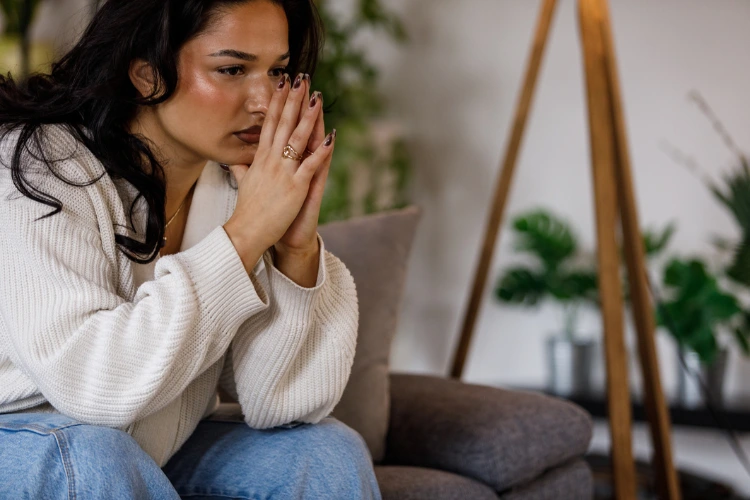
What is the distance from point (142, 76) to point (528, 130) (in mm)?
2001

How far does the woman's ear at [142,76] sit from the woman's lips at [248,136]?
0.43ft

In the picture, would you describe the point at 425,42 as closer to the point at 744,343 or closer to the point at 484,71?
the point at 484,71

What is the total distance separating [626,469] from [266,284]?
3.59 feet

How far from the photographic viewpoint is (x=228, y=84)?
1.25 m

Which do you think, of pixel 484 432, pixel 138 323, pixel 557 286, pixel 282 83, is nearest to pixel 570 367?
pixel 557 286

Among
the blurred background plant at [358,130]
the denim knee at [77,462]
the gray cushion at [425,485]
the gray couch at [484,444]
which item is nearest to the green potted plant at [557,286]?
the blurred background plant at [358,130]

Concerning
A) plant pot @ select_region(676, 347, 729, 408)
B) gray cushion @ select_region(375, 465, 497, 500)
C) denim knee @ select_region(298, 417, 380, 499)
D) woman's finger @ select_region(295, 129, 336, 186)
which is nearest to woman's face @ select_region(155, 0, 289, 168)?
woman's finger @ select_region(295, 129, 336, 186)

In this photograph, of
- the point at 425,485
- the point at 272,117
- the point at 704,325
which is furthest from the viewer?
the point at 704,325

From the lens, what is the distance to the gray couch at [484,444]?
1.54 meters

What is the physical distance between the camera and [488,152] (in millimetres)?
3199

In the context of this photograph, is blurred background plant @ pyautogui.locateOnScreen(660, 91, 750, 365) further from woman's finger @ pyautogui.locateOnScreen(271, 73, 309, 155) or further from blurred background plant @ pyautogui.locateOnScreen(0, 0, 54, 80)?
blurred background plant @ pyautogui.locateOnScreen(0, 0, 54, 80)

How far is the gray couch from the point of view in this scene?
154 centimetres

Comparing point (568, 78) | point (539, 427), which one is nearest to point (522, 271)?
point (568, 78)

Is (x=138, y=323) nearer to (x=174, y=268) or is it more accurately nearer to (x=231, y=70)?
(x=174, y=268)
